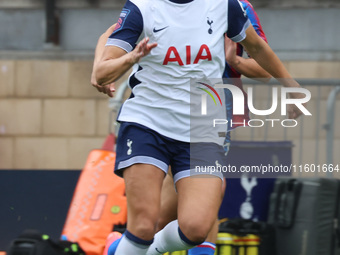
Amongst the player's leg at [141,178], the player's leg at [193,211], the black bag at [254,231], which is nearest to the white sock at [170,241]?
the player's leg at [193,211]

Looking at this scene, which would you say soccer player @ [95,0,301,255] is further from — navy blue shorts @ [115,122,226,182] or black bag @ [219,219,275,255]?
black bag @ [219,219,275,255]

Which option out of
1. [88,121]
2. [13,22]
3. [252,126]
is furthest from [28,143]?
[252,126]

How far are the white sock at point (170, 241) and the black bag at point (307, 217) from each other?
5.03 feet

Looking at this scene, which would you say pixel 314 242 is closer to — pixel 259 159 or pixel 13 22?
pixel 259 159

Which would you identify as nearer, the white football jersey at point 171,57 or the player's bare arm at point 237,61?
the white football jersey at point 171,57

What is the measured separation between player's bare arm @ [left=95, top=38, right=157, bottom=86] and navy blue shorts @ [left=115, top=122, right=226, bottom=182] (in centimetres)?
33

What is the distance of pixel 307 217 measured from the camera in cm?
574

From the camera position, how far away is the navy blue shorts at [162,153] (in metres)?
4.23

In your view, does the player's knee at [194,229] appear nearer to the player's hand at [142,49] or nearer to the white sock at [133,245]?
the white sock at [133,245]

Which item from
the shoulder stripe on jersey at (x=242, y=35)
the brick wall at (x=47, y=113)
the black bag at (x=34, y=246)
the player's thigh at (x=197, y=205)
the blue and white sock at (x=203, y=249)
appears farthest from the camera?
the brick wall at (x=47, y=113)

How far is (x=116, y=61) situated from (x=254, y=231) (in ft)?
7.31

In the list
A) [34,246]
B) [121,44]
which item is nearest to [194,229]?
[121,44]

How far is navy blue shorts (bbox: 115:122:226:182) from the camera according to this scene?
13.9ft

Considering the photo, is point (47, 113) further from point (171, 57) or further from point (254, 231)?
point (171, 57)
